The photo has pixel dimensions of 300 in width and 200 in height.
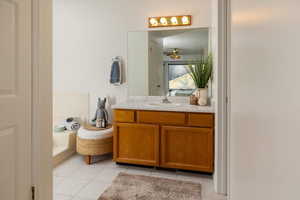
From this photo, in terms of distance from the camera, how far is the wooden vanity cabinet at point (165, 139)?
241cm

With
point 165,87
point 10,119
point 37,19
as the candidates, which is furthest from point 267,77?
point 165,87

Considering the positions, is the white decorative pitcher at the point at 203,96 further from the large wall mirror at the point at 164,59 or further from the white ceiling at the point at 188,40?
the white ceiling at the point at 188,40

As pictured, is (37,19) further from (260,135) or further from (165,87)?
(165,87)

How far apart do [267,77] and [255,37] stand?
18cm

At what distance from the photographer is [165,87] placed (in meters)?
3.09

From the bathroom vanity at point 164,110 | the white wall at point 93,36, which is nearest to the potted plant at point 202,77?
the bathroom vanity at point 164,110

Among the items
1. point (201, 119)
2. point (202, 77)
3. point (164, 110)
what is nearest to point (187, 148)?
point (201, 119)

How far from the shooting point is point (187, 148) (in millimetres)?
2469

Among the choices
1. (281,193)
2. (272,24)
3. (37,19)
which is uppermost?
(37,19)

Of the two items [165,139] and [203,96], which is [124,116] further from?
[203,96]

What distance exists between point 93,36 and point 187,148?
7.24 ft

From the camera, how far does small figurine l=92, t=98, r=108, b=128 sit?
9.94ft

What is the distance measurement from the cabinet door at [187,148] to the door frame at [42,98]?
1393 millimetres

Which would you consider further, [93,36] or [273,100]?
[93,36]
